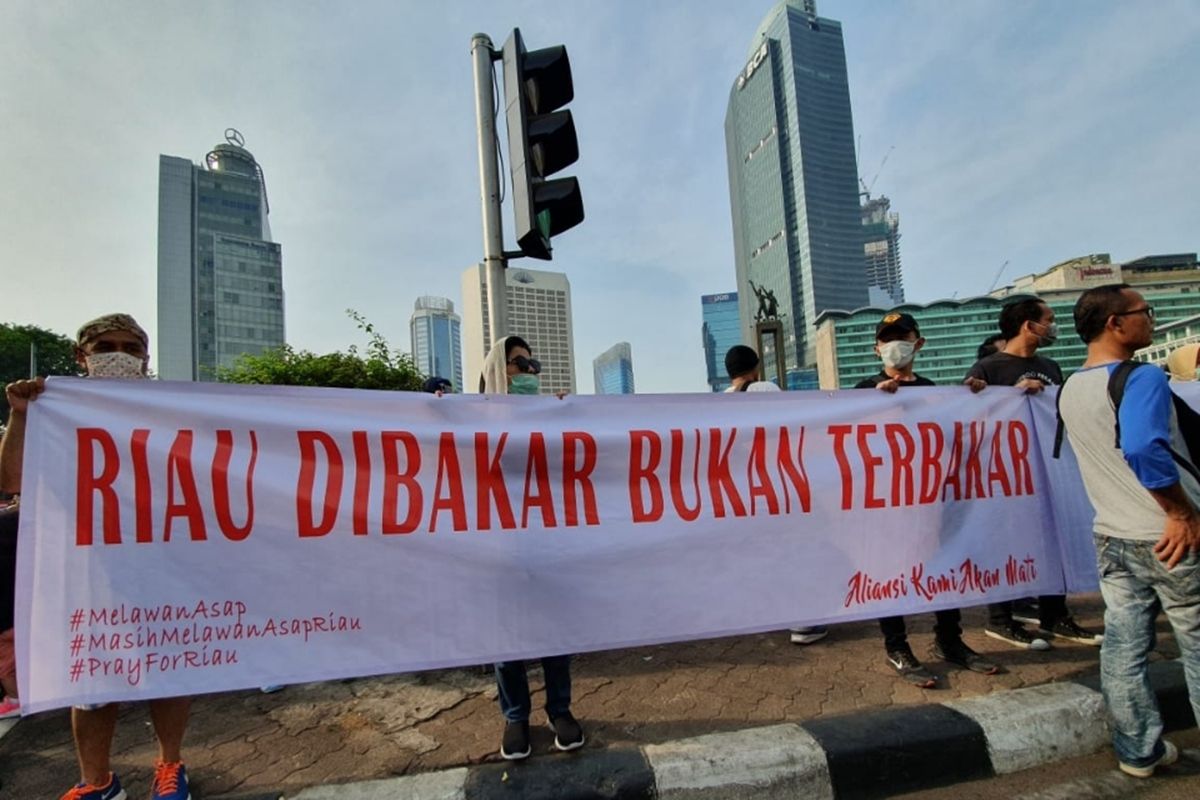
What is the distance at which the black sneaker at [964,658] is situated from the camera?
279 cm

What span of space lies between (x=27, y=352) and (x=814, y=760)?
5377cm

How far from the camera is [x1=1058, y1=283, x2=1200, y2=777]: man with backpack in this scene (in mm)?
1863

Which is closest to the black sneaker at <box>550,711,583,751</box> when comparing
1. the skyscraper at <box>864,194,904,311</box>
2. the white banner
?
the white banner

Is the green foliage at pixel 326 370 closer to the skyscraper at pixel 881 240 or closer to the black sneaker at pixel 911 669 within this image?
the black sneaker at pixel 911 669

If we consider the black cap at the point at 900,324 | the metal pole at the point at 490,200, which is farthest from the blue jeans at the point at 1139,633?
the metal pole at the point at 490,200

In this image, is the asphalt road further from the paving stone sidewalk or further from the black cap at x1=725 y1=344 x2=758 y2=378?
the black cap at x1=725 y1=344 x2=758 y2=378

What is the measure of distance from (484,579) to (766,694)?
57.9 inches

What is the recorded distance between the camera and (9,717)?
287cm

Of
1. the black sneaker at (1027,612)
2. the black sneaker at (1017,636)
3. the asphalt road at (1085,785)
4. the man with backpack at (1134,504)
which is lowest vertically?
the asphalt road at (1085,785)

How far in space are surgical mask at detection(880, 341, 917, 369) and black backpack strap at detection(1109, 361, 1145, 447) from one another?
3.56ft

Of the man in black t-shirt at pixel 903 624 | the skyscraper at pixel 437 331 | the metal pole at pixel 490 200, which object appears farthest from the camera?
the skyscraper at pixel 437 331

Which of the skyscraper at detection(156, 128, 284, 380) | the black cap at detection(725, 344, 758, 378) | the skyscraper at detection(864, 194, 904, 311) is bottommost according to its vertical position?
the black cap at detection(725, 344, 758, 378)

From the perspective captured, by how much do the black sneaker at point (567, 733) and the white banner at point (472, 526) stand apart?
28 cm

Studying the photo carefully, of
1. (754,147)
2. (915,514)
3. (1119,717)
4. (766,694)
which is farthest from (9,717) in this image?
(754,147)
